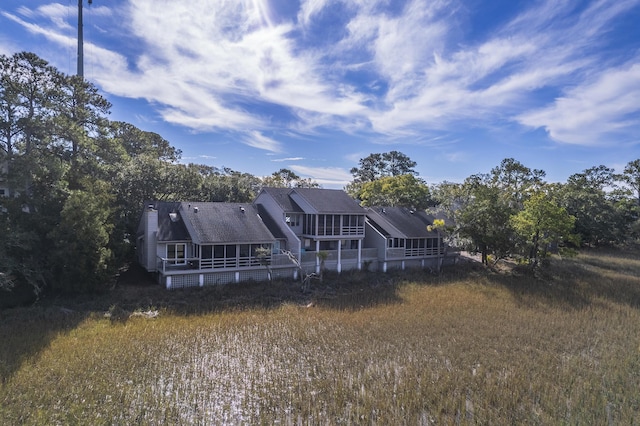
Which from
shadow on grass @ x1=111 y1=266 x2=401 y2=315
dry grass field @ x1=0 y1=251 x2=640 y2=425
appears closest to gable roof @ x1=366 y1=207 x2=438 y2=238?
shadow on grass @ x1=111 y1=266 x2=401 y2=315

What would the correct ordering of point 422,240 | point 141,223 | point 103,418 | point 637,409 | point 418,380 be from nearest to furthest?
point 103,418 → point 637,409 → point 418,380 → point 141,223 → point 422,240

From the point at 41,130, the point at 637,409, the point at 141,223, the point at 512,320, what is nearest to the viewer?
the point at 637,409

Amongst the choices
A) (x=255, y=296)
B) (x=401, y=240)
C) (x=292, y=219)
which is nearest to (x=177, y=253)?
(x=255, y=296)

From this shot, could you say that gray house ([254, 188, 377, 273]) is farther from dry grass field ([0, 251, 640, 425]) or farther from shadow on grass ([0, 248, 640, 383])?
dry grass field ([0, 251, 640, 425])

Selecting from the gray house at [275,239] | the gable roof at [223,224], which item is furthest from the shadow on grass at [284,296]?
the gable roof at [223,224]

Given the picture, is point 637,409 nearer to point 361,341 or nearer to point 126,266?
point 361,341

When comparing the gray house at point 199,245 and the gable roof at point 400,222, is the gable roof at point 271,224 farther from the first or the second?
the gable roof at point 400,222

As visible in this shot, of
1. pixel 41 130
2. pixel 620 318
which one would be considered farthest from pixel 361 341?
pixel 41 130
